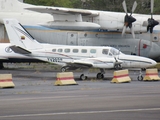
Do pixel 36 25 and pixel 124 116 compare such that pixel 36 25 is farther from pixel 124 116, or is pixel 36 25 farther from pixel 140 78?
pixel 124 116

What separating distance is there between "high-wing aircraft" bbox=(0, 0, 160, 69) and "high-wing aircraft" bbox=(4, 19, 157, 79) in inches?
120

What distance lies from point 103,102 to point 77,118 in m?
3.48

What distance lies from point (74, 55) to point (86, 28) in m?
5.21

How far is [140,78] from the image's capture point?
91.5 ft

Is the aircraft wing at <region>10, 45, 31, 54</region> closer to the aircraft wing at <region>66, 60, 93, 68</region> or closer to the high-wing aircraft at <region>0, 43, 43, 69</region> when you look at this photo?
the high-wing aircraft at <region>0, 43, 43, 69</region>

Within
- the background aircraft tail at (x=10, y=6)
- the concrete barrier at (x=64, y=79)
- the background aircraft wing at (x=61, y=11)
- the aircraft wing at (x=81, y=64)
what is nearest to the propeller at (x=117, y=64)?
the aircraft wing at (x=81, y=64)

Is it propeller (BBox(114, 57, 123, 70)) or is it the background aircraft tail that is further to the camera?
the background aircraft tail

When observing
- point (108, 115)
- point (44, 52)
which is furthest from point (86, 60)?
point (108, 115)

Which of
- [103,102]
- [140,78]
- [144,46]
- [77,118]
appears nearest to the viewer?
[77,118]

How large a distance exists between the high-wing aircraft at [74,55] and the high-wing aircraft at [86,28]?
3.04 metres

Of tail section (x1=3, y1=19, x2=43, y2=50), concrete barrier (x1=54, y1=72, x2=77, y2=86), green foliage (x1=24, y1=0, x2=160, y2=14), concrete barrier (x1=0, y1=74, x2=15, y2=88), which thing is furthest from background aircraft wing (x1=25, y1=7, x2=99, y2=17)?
green foliage (x1=24, y1=0, x2=160, y2=14)

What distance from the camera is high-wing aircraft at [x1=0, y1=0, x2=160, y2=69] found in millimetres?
35375

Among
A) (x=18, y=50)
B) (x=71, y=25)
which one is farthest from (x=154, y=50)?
(x=18, y=50)

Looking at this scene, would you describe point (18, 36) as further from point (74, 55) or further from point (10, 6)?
point (10, 6)
